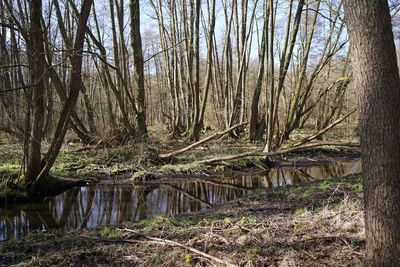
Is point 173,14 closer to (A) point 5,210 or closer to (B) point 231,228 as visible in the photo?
(A) point 5,210

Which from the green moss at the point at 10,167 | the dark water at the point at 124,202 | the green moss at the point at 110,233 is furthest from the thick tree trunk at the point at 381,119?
the green moss at the point at 10,167

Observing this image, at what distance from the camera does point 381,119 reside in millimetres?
2895

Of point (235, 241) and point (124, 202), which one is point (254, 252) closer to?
point (235, 241)

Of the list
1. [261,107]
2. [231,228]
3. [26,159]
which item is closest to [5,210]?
[26,159]

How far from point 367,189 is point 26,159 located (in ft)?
27.0

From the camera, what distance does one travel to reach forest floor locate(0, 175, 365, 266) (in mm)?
3746

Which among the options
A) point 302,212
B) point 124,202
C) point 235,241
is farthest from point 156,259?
point 124,202

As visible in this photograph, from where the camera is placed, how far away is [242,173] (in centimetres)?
1277

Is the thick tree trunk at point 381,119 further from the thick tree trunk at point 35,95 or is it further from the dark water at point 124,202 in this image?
the thick tree trunk at point 35,95

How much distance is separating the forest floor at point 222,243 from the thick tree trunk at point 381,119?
23.1 inches

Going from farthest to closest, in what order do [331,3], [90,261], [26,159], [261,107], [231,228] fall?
[261,107] < [331,3] < [26,159] < [231,228] < [90,261]

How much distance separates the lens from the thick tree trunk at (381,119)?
2.89 metres

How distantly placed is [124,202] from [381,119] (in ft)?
23.9

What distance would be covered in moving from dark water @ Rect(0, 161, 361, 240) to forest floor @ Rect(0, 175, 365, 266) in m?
1.98
